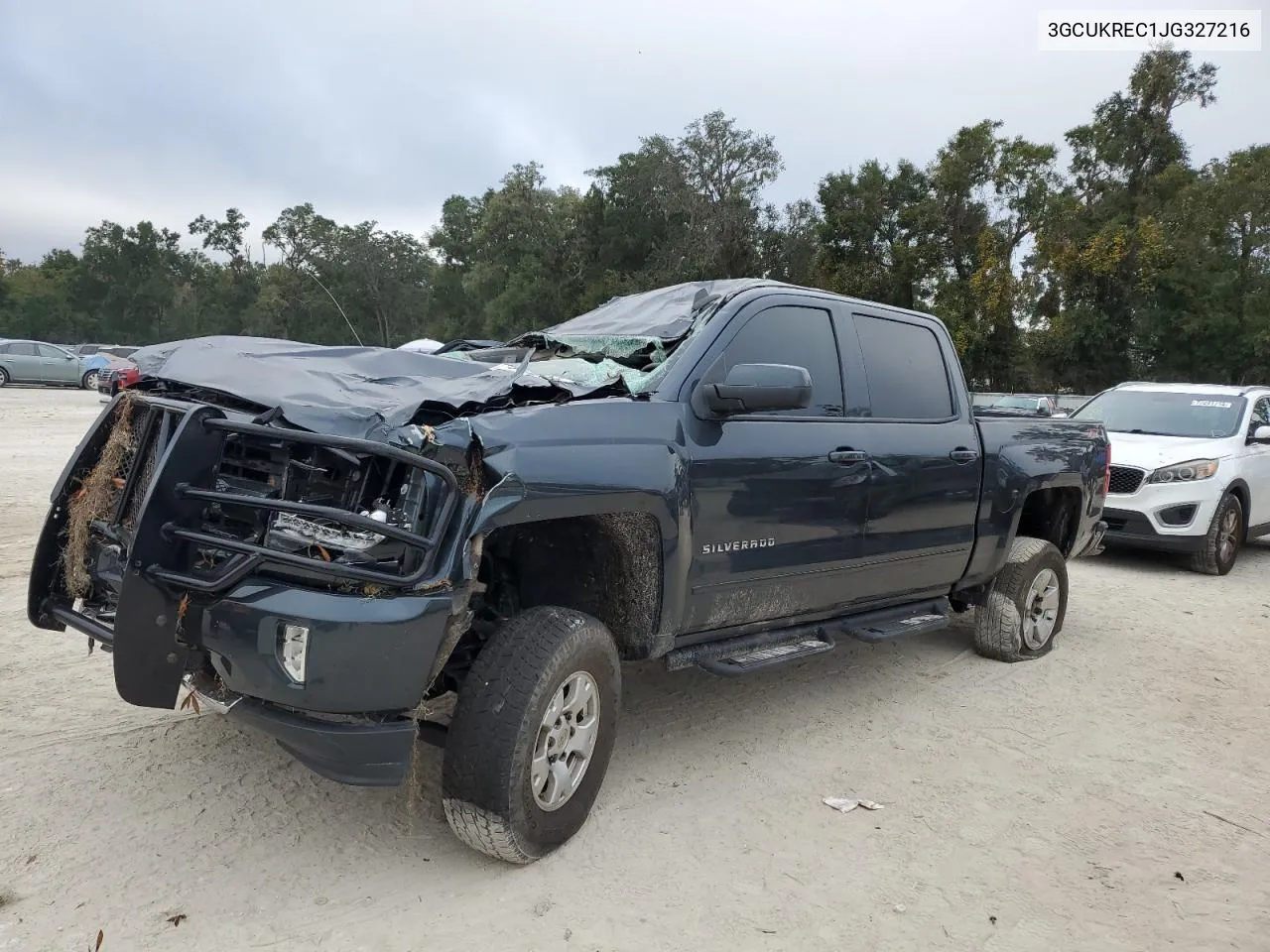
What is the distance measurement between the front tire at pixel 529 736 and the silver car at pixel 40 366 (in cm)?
3014

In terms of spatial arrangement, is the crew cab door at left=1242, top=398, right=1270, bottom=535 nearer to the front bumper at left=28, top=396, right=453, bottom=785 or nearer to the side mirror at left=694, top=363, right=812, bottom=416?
the side mirror at left=694, top=363, right=812, bottom=416

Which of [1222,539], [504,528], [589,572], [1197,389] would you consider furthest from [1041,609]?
[1197,389]

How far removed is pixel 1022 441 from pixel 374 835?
412 cm

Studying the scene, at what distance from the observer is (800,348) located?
167 inches

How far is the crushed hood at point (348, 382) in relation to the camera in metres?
2.84

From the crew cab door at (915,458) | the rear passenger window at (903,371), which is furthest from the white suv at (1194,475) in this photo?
the rear passenger window at (903,371)

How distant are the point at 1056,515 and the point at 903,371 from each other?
6.68 ft

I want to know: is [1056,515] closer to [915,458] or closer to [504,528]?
[915,458]

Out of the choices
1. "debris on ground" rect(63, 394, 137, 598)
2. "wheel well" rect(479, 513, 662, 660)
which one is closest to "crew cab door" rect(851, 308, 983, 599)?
Answer: "wheel well" rect(479, 513, 662, 660)

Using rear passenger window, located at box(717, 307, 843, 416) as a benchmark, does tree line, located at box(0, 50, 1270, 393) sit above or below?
above

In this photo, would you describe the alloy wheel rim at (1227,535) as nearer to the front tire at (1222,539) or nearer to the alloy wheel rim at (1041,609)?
the front tire at (1222,539)

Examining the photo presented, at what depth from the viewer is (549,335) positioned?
15.4 ft

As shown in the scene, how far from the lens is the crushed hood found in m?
2.84

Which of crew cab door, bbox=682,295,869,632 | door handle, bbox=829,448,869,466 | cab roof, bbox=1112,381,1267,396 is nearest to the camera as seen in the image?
crew cab door, bbox=682,295,869,632
